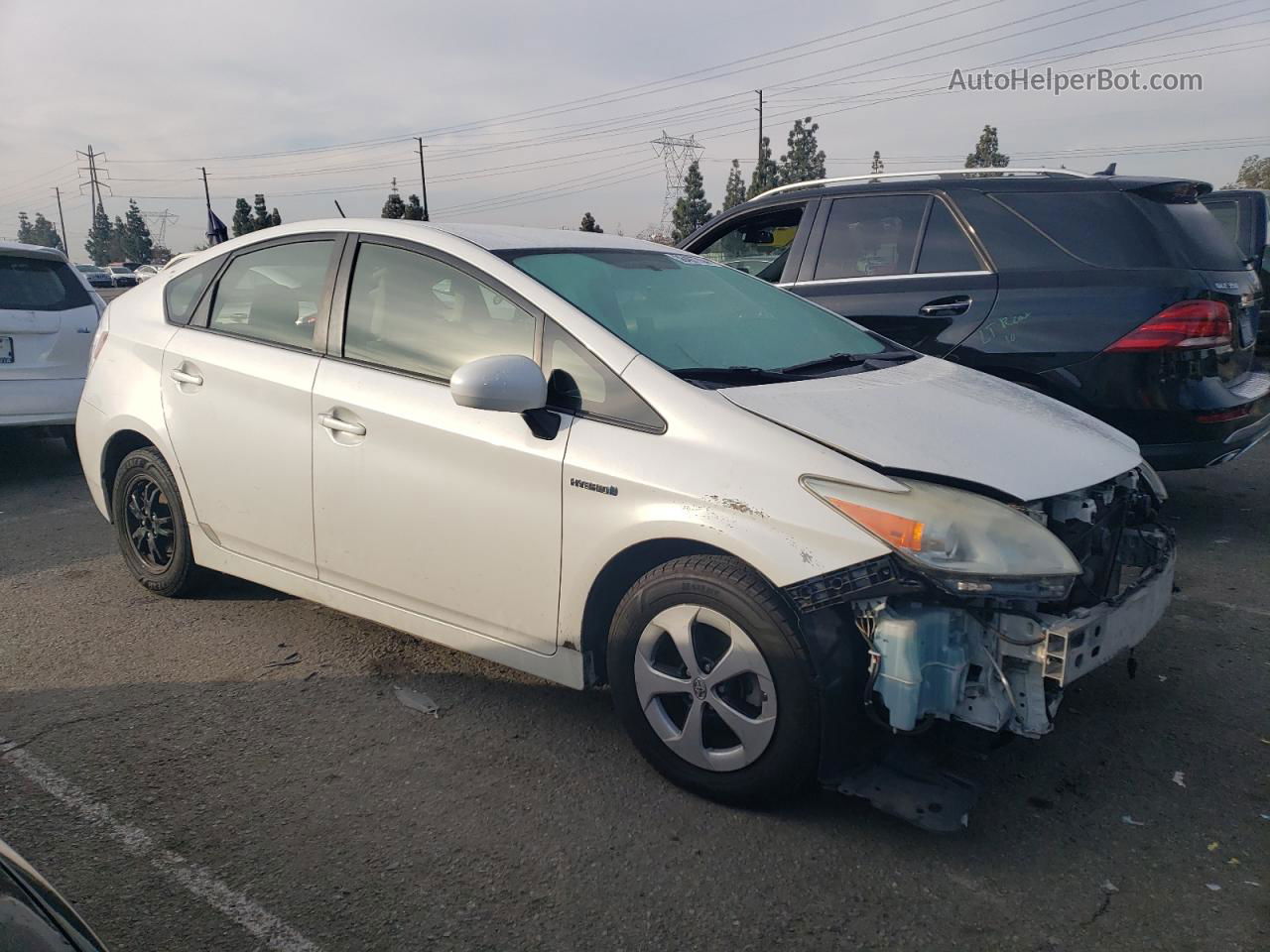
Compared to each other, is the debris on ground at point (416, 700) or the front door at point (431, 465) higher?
the front door at point (431, 465)

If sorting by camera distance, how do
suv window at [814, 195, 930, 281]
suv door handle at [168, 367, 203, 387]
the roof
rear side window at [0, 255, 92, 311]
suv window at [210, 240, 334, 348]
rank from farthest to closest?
the roof
rear side window at [0, 255, 92, 311]
suv window at [814, 195, 930, 281]
suv door handle at [168, 367, 203, 387]
suv window at [210, 240, 334, 348]

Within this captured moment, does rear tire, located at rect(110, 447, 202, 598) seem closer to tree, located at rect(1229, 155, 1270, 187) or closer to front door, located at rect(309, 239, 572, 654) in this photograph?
front door, located at rect(309, 239, 572, 654)

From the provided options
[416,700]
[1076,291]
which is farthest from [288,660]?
[1076,291]

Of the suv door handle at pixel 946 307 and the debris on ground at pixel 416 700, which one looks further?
the suv door handle at pixel 946 307

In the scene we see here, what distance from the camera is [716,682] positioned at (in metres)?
2.83

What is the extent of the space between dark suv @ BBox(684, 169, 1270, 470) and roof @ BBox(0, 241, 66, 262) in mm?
5657

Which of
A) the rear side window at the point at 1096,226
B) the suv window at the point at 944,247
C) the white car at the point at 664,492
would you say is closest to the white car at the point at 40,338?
the white car at the point at 664,492

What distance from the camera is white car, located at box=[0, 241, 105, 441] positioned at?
7.15m

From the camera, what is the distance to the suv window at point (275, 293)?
3961mm

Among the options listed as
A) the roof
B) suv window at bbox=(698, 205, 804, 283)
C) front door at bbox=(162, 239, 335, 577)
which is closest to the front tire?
front door at bbox=(162, 239, 335, 577)

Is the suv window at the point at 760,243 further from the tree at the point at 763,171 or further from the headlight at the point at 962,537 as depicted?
the tree at the point at 763,171

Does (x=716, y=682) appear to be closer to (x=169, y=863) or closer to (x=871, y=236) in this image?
(x=169, y=863)

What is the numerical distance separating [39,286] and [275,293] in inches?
178

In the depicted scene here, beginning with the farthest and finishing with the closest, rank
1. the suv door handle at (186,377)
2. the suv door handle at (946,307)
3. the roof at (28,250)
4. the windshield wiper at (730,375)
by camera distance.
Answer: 1. the roof at (28,250)
2. the suv door handle at (946,307)
3. the suv door handle at (186,377)
4. the windshield wiper at (730,375)
